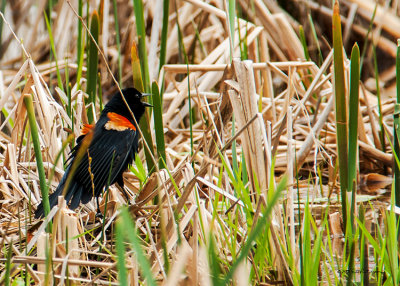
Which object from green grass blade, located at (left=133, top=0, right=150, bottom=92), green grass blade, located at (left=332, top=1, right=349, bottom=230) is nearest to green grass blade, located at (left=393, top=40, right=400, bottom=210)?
green grass blade, located at (left=332, top=1, right=349, bottom=230)

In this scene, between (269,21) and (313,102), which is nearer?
(313,102)

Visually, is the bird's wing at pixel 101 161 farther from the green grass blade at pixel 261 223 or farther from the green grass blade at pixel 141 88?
the green grass blade at pixel 261 223

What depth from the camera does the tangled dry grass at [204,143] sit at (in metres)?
1.76

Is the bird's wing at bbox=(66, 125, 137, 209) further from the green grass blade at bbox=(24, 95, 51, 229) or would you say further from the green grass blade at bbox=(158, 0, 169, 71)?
the green grass blade at bbox=(24, 95, 51, 229)

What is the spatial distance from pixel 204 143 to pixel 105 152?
0.61 m

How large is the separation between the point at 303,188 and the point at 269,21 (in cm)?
128

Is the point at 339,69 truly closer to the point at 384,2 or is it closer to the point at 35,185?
the point at 35,185

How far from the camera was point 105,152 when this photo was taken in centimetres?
264

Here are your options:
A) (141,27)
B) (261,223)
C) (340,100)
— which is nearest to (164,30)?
(141,27)

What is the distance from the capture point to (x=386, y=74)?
16.3 ft

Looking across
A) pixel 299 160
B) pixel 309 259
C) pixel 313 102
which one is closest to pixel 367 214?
pixel 299 160

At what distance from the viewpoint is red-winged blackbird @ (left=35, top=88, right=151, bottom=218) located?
2406mm

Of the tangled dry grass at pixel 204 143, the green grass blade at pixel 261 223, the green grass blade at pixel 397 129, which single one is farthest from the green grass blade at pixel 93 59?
the green grass blade at pixel 261 223

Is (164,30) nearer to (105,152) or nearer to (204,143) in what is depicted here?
(105,152)
